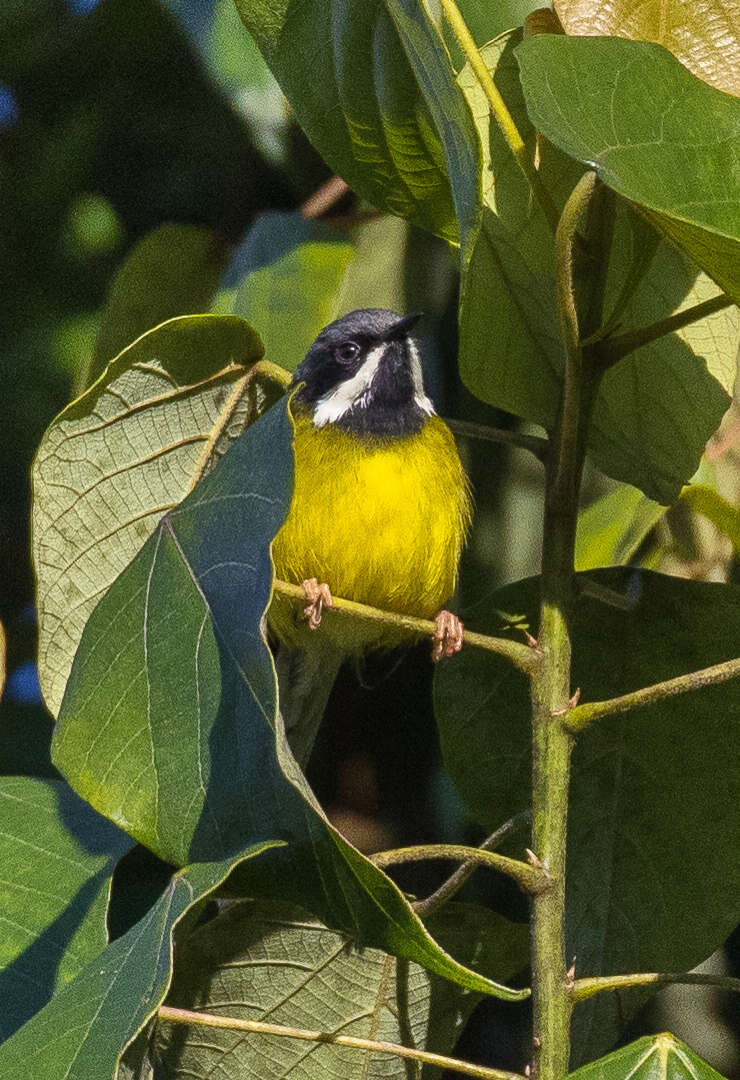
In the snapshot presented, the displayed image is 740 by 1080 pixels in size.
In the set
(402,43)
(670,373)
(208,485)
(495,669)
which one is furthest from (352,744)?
(402,43)

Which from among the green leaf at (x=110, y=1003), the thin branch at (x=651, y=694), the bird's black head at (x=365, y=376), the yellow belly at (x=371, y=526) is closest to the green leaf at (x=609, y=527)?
the yellow belly at (x=371, y=526)

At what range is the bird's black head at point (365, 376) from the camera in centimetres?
275

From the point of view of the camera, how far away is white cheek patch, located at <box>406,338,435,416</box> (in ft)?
9.39

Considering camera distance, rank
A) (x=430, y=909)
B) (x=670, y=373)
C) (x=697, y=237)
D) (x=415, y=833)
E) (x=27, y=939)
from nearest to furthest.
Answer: (x=697, y=237)
(x=27, y=939)
(x=430, y=909)
(x=670, y=373)
(x=415, y=833)

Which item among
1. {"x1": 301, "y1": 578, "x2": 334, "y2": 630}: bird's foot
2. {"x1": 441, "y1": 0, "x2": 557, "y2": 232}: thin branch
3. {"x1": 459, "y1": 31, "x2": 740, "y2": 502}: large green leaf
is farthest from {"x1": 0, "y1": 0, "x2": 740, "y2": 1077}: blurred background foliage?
{"x1": 441, "y1": 0, "x2": 557, "y2": 232}: thin branch

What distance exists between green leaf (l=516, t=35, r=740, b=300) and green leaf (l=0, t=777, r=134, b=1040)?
3.32 ft

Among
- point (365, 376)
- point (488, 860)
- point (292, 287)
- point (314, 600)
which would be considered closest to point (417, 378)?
point (365, 376)

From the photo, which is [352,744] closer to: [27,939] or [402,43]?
[27,939]

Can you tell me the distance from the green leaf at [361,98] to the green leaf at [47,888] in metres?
0.91

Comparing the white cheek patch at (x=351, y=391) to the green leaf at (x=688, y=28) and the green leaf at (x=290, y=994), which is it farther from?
the green leaf at (x=688, y=28)

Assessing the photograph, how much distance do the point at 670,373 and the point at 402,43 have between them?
0.63m

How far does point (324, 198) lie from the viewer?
2.87 metres

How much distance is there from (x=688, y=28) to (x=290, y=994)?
130 cm

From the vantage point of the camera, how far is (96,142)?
297 centimetres
